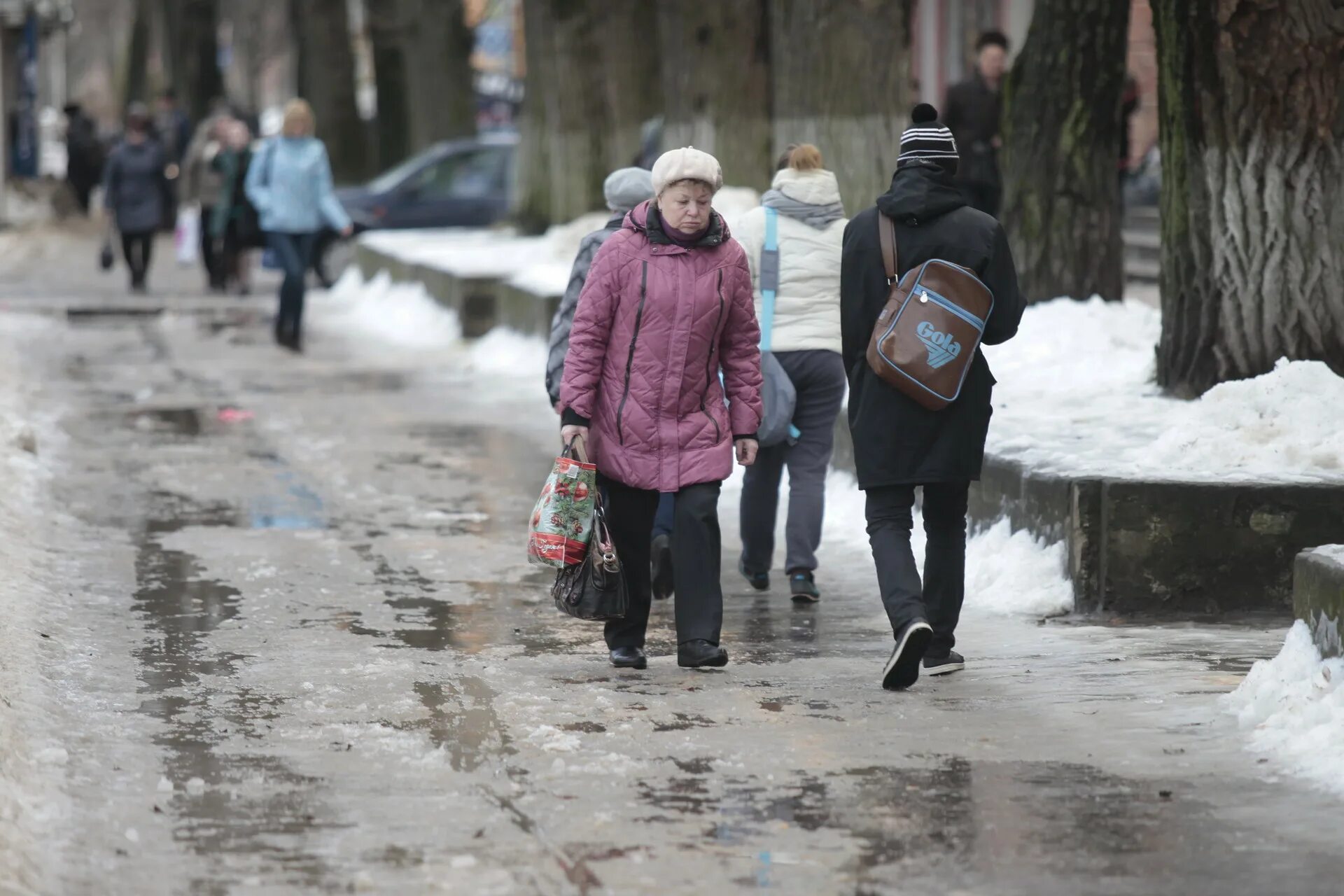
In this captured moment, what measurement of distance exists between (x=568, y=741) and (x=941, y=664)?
1.36 meters

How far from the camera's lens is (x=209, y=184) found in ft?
72.2

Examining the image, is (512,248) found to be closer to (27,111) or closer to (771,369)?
(771,369)

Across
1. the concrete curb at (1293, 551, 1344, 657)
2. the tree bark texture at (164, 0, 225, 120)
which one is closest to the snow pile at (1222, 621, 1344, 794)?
the concrete curb at (1293, 551, 1344, 657)

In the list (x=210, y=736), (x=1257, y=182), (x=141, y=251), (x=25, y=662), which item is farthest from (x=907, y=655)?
(x=141, y=251)

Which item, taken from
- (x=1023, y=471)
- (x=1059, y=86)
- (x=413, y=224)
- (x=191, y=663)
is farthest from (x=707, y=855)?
(x=413, y=224)

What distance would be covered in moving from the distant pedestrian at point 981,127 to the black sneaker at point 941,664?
8498 millimetres

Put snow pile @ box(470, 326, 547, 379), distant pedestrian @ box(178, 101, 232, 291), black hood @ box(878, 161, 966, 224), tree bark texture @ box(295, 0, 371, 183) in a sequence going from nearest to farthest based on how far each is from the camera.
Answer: black hood @ box(878, 161, 966, 224)
snow pile @ box(470, 326, 547, 379)
distant pedestrian @ box(178, 101, 232, 291)
tree bark texture @ box(295, 0, 371, 183)

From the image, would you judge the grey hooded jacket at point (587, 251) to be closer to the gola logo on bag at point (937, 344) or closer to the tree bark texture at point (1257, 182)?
the gola logo on bag at point (937, 344)

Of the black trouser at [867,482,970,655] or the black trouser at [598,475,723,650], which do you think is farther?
the black trouser at [598,475,723,650]

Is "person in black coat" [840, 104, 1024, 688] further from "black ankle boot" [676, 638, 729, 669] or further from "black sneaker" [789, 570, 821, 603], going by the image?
"black sneaker" [789, 570, 821, 603]

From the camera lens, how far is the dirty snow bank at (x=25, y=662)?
491 cm

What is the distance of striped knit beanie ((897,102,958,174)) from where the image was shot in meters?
6.43

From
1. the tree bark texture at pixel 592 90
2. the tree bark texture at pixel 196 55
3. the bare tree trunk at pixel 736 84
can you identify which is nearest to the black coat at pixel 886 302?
the bare tree trunk at pixel 736 84

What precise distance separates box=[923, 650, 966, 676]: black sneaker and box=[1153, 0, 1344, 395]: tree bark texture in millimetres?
2825
